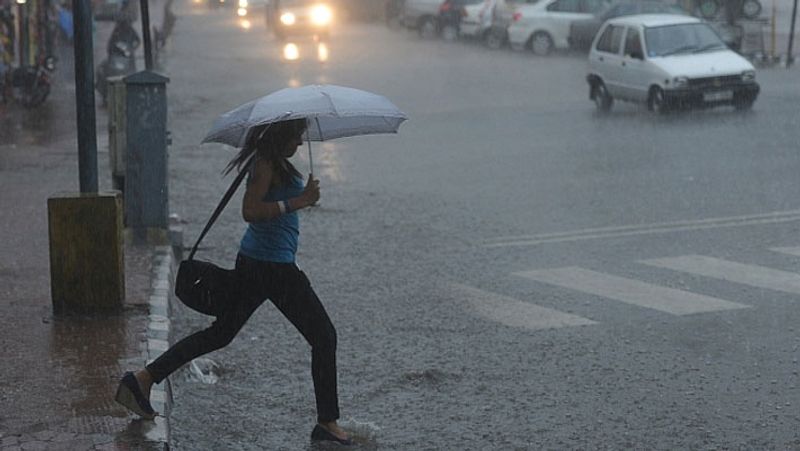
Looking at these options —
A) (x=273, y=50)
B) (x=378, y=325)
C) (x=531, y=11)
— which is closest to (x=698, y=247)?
(x=378, y=325)

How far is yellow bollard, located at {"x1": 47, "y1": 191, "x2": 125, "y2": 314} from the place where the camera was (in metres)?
8.23

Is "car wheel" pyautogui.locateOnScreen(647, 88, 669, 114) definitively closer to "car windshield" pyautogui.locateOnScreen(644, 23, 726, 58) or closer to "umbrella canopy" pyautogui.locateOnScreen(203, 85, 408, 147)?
"car windshield" pyautogui.locateOnScreen(644, 23, 726, 58)

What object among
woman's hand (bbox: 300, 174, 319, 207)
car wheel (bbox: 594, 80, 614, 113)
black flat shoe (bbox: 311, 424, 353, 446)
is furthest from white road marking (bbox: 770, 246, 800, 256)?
car wheel (bbox: 594, 80, 614, 113)

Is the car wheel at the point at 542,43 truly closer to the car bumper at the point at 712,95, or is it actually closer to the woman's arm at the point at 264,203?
the car bumper at the point at 712,95

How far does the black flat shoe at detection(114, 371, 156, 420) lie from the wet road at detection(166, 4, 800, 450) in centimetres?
52

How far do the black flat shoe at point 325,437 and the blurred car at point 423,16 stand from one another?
133 feet

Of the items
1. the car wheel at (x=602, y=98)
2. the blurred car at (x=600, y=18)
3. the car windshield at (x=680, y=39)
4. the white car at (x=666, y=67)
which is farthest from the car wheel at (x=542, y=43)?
the car windshield at (x=680, y=39)

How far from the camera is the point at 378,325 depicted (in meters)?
9.33

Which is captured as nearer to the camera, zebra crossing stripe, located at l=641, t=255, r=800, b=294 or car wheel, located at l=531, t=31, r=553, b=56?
zebra crossing stripe, located at l=641, t=255, r=800, b=294

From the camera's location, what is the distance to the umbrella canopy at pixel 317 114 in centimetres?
637

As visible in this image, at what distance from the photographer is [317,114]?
6.34 meters

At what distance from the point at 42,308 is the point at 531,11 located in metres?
32.4

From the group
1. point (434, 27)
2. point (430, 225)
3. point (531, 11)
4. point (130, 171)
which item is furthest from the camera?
point (434, 27)

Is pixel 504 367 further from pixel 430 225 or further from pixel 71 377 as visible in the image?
pixel 430 225
